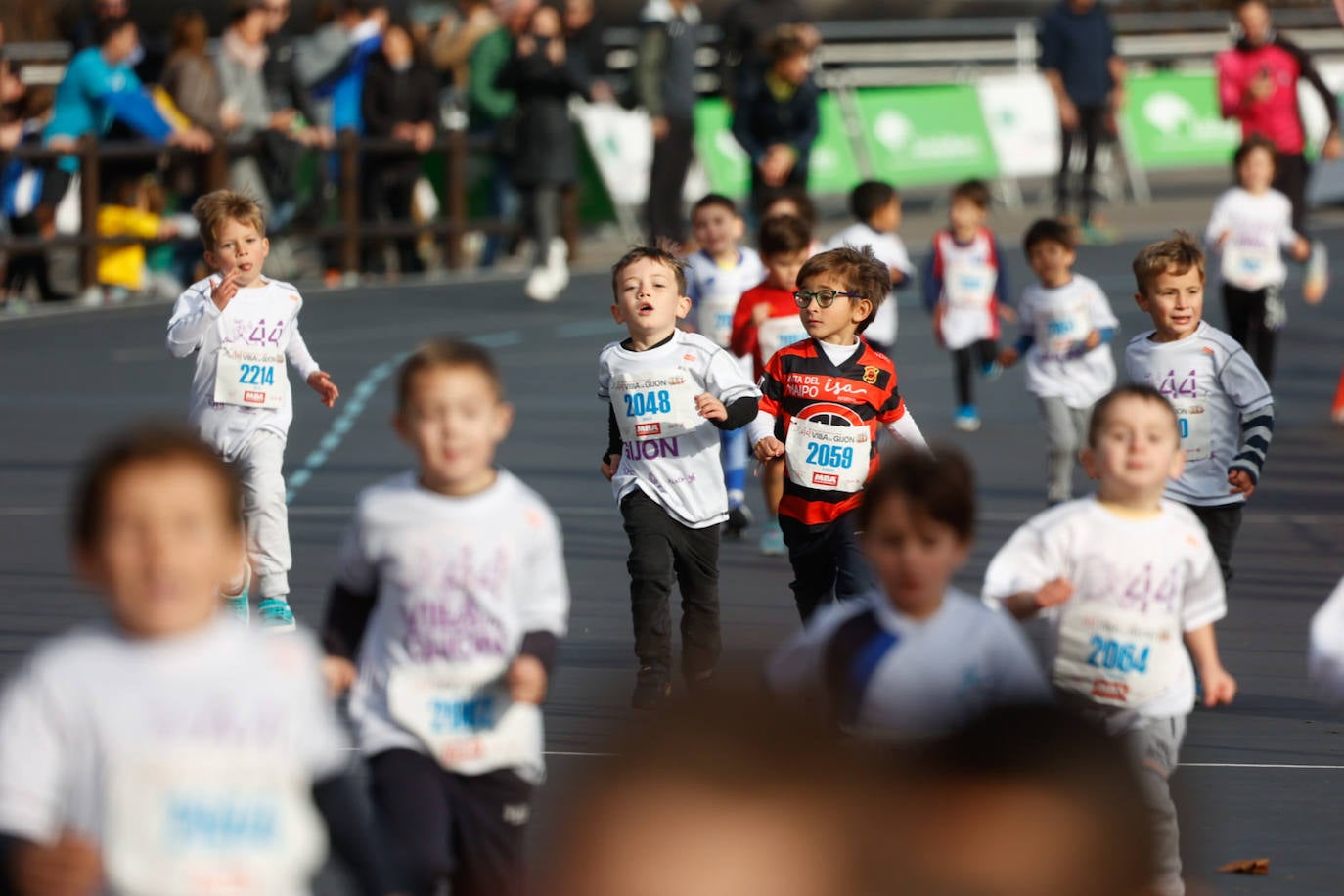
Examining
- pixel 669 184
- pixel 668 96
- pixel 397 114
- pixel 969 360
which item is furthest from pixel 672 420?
pixel 397 114

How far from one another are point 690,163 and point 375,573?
62.4 ft

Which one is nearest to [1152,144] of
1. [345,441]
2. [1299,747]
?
[345,441]

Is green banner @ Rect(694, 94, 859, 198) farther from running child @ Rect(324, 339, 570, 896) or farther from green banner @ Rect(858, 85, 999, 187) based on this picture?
running child @ Rect(324, 339, 570, 896)

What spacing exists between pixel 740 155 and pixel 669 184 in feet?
11.4

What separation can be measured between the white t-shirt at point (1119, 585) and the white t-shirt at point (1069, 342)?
688cm

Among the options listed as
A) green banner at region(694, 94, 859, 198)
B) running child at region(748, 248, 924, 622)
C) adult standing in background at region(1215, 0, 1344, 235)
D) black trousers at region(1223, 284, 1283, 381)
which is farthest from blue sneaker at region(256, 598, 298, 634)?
green banner at region(694, 94, 859, 198)

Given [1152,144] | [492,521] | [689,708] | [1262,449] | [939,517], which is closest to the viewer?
[689,708]

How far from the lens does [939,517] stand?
4090 mm

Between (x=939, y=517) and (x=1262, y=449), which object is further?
(x=1262, y=449)

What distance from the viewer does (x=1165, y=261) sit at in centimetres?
739

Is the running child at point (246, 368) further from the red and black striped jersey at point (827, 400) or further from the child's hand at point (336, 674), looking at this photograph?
the child's hand at point (336, 674)

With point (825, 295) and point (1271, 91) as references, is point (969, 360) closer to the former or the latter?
point (1271, 91)

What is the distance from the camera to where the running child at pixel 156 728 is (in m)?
3.19

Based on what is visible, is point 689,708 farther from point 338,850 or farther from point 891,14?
point 891,14
